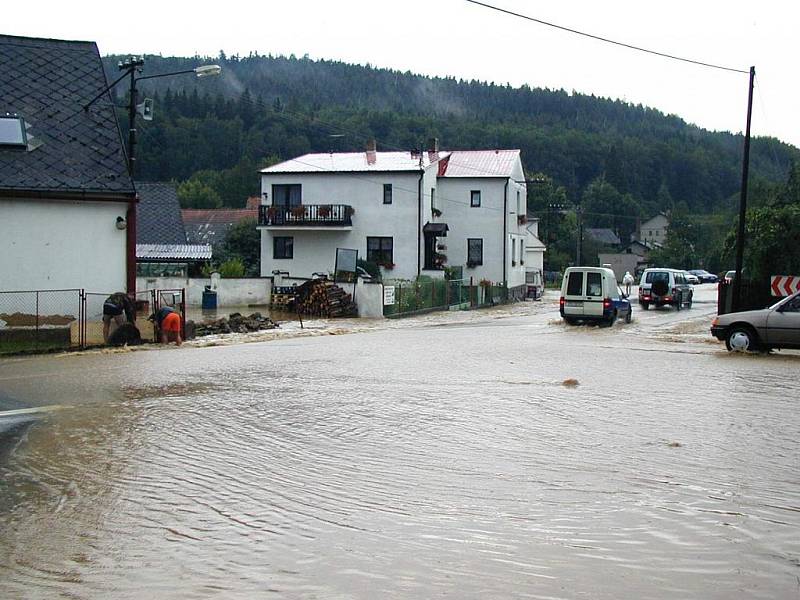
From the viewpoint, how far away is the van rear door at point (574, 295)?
34469 mm

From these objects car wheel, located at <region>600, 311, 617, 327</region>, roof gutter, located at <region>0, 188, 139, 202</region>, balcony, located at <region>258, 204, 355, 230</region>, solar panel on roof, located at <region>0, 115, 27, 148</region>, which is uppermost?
solar panel on roof, located at <region>0, 115, 27, 148</region>

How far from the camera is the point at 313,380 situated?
17.1m

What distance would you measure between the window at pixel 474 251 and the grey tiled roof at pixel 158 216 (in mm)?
16629

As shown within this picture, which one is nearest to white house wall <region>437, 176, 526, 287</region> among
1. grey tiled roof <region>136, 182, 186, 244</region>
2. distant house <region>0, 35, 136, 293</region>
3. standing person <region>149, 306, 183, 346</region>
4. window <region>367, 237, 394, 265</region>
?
window <region>367, 237, 394, 265</region>

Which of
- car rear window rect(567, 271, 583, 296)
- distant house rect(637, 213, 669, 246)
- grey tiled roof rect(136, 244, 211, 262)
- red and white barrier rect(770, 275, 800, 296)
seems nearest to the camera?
red and white barrier rect(770, 275, 800, 296)

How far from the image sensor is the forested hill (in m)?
128

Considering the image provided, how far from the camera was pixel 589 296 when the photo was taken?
3438 centimetres

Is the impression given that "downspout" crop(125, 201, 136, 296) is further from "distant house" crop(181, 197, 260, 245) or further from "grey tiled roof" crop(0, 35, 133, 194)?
"distant house" crop(181, 197, 260, 245)

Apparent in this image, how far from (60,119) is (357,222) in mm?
27250

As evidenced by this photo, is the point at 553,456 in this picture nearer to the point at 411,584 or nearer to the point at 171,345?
the point at 411,584

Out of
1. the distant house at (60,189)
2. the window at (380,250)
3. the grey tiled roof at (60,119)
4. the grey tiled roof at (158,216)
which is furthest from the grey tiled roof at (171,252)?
the distant house at (60,189)

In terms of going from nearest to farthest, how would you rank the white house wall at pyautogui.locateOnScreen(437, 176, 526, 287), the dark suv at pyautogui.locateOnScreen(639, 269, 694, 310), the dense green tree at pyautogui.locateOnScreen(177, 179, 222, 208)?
the dark suv at pyautogui.locateOnScreen(639, 269, 694, 310) → the white house wall at pyautogui.locateOnScreen(437, 176, 526, 287) → the dense green tree at pyautogui.locateOnScreen(177, 179, 222, 208)

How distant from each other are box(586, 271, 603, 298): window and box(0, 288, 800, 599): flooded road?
16.2 m

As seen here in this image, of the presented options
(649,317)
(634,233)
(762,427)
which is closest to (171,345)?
(762,427)
